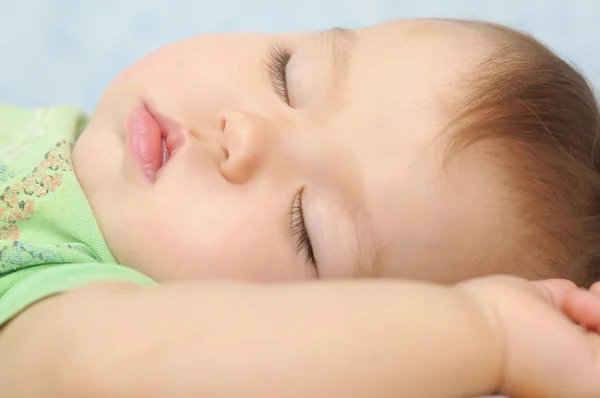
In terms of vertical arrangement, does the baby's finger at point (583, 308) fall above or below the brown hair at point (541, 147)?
below

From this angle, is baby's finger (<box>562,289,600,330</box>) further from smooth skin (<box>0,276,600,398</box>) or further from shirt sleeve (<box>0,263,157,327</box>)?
shirt sleeve (<box>0,263,157,327</box>)

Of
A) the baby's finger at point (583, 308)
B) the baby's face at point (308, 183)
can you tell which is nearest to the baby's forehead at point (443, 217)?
the baby's face at point (308, 183)

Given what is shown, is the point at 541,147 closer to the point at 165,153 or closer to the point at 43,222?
the point at 165,153

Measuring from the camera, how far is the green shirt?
70 cm

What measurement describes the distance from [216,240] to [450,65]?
0.35 metres

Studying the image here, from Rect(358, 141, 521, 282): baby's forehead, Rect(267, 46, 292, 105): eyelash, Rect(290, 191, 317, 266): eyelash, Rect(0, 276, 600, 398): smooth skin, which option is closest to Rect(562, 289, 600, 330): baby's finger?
Rect(0, 276, 600, 398): smooth skin

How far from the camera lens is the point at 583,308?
0.69 m

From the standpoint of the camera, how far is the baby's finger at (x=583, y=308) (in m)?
0.68

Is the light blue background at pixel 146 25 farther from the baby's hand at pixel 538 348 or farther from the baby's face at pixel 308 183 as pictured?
the baby's hand at pixel 538 348

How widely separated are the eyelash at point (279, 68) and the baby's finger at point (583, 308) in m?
0.41

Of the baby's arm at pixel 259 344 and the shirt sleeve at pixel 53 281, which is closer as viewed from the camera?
the baby's arm at pixel 259 344

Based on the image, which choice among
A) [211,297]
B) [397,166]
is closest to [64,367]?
[211,297]

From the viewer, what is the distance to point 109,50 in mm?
1369

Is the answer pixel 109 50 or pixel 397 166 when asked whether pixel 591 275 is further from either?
pixel 109 50
